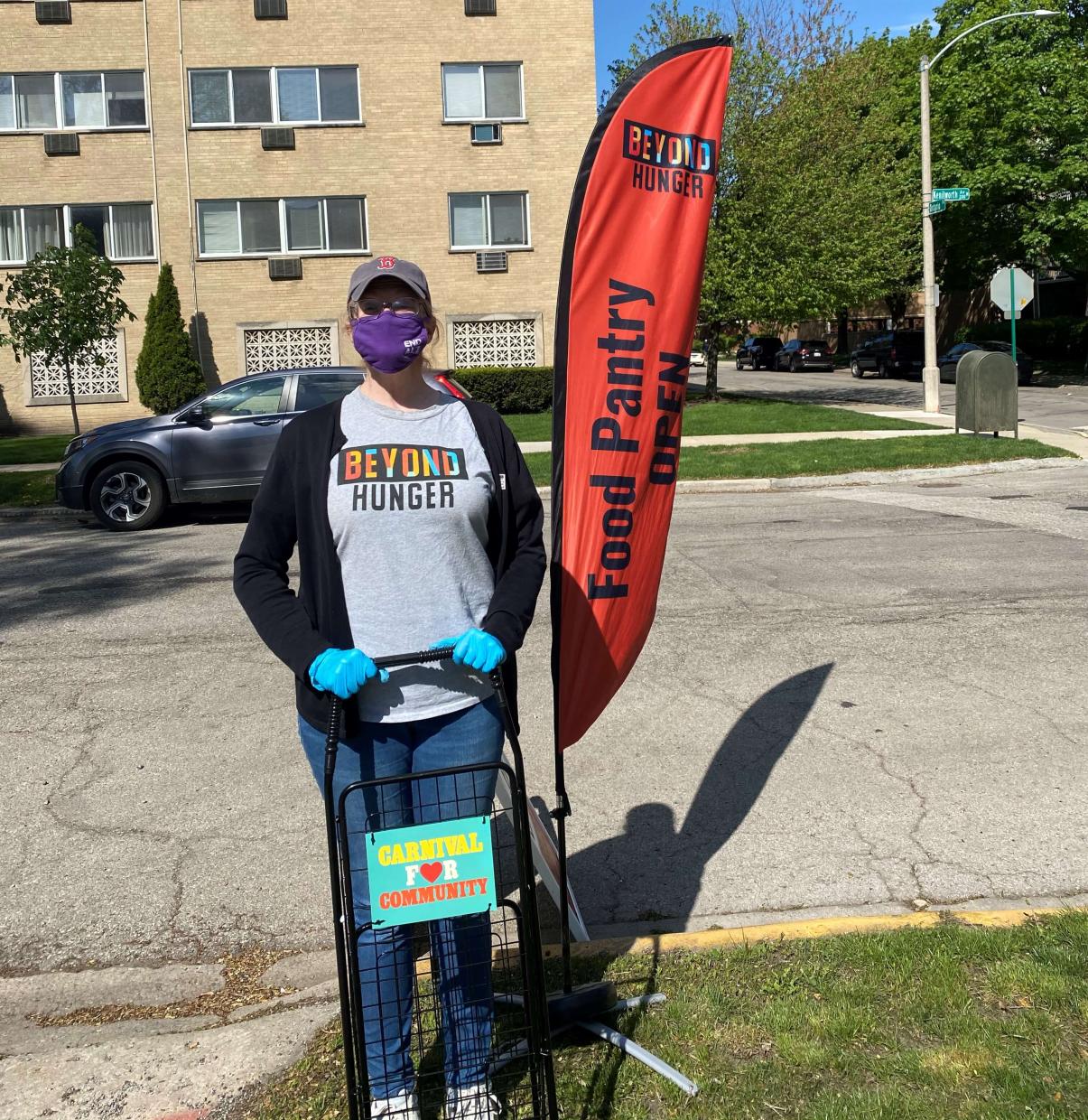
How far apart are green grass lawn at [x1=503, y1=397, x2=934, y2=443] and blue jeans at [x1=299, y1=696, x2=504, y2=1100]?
1735 centimetres

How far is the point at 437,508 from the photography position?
9.11ft

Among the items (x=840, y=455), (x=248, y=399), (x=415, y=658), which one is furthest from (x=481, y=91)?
(x=415, y=658)

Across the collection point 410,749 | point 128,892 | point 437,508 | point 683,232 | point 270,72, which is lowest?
point 128,892

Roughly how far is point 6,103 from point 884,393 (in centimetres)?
2365

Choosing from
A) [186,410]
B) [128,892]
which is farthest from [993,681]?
[186,410]

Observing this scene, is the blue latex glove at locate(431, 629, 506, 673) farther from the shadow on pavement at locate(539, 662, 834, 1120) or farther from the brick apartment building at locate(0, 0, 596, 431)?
the brick apartment building at locate(0, 0, 596, 431)

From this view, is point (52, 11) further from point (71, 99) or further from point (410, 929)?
point (410, 929)

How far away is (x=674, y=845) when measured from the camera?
4.77 meters

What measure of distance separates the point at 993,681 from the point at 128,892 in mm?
4523

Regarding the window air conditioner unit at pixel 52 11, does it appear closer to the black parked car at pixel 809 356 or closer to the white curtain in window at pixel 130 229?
the white curtain in window at pixel 130 229

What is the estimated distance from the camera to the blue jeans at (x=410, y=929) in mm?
2818

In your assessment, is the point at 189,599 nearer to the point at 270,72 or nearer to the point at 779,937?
the point at 779,937

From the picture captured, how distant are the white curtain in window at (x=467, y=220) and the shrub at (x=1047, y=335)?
73.5 feet

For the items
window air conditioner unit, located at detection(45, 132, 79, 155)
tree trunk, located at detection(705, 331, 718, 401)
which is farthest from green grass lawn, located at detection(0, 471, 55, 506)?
tree trunk, located at detection(705, 331, 718, 401)
